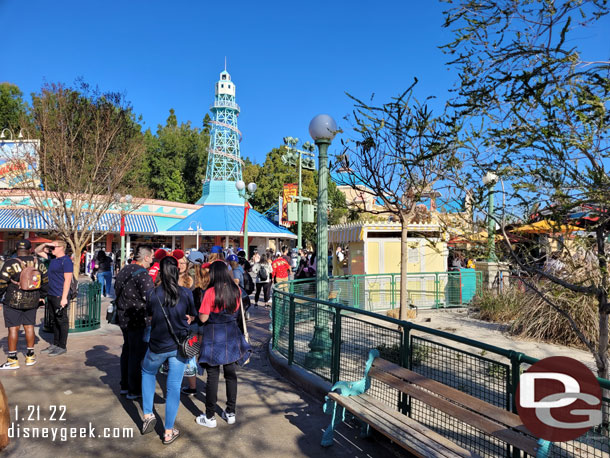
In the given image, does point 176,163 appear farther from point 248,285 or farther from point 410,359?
point 410,359

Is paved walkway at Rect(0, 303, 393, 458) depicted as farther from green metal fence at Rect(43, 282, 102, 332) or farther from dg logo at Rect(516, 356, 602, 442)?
green metal fence at Rect(43, 282, 102, 332)

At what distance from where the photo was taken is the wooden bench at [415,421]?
9.19ft

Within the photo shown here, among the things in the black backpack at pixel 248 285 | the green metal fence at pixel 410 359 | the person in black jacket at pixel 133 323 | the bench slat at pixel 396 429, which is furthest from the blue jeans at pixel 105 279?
the bench slat at pixel 396 429

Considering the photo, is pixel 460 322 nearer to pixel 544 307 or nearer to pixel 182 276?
pixel 544 307

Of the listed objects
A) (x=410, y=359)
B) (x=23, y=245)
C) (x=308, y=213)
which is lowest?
(x=410, y=359)

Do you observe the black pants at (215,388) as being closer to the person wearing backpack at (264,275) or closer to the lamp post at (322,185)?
the lamp post at (322,185)

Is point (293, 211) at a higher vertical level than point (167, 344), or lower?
higher

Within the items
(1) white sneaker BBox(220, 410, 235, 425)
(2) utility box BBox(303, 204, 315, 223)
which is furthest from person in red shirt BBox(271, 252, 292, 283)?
(1) white sneaker BBox(220, 410, 235, 425)

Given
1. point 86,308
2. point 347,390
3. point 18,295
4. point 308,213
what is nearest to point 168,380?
point 347,390

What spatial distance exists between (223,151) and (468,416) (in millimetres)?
41003

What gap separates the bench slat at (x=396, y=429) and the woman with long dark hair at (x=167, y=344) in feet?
4.80

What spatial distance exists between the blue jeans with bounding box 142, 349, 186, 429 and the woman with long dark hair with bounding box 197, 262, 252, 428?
0.82ft

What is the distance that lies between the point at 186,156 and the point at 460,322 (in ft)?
155

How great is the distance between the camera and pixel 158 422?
177 inches
